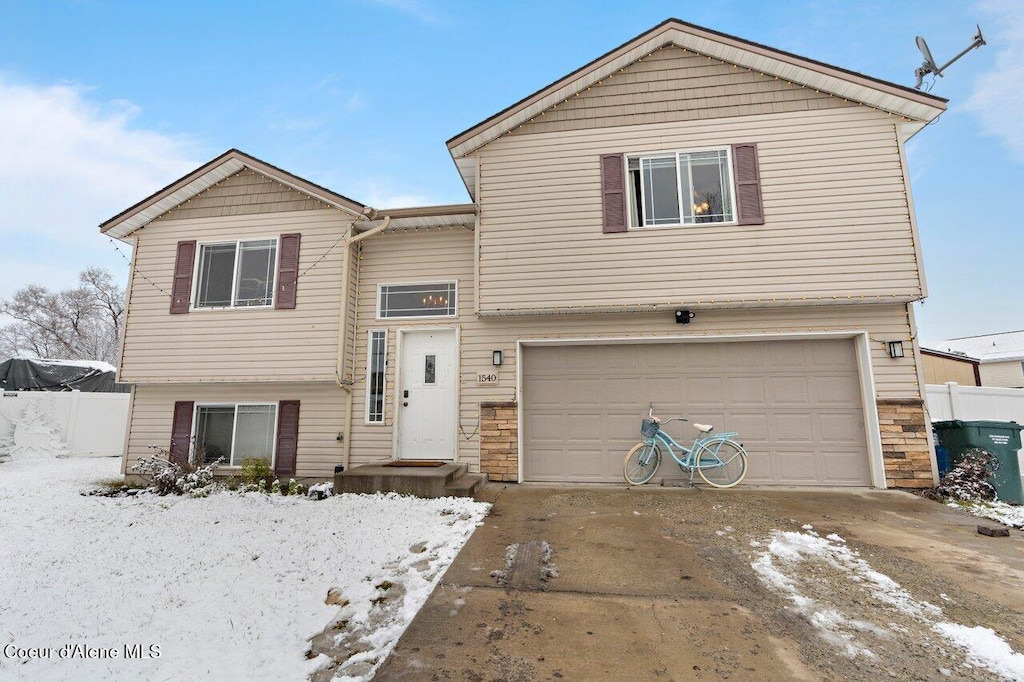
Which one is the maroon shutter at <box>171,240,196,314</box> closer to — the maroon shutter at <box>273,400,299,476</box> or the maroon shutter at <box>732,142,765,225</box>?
the maroon shutter at <box>273,400,299,476</box>

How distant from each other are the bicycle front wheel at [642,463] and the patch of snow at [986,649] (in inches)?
149

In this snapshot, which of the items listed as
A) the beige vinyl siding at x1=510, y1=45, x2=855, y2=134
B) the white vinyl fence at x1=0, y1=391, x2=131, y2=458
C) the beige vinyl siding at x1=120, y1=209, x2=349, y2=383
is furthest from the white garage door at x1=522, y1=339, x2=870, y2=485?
the white vinyl fence at x1=0, y1=391, x2=131, y2=458

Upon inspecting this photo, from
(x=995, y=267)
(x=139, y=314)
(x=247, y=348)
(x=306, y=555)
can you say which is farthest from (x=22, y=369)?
(x=995, y=267)

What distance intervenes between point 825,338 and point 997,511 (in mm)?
2589

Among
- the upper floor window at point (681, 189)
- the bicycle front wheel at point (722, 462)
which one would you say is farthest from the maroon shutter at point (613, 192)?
the bicycle front wheel at point (722, 462)

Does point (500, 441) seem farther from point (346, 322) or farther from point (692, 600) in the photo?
point (692, 600)

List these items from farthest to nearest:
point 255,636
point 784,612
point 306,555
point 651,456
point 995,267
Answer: point 995,267 → point 651,456 → point 306,555 → point 784,612 → point 255,636

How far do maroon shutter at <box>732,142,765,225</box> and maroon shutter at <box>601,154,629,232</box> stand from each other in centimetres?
162

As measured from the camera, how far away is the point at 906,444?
595 cm

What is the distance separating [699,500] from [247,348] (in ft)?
23.2

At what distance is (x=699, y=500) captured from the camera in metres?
5.43

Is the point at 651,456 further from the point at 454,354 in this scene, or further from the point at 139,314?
the point at 139,314

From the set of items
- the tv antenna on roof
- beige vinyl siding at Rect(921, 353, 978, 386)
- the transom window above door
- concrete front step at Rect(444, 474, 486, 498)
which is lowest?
concrete front step at Rect(444, 474, 486, 498)

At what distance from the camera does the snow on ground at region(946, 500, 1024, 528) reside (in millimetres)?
4621
